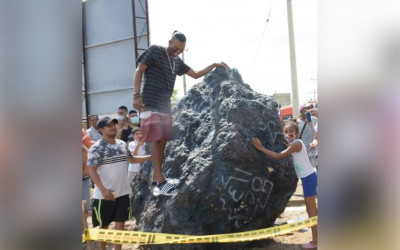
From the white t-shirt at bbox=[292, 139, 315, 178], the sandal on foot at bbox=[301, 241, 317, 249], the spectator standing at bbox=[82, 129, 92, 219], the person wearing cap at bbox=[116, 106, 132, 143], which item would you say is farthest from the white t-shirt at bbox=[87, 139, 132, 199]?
the person wearing cap at bbox=[116, 106, 132, 143]

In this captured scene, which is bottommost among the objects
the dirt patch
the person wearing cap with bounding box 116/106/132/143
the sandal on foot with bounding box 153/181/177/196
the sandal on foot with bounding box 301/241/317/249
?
the dirt patch

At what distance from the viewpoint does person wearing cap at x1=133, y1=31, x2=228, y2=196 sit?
3.70m

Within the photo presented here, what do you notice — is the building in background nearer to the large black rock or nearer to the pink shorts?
the large black rock

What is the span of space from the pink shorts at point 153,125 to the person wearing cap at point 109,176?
39 centimetres

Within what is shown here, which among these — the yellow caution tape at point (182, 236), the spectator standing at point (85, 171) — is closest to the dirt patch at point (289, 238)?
the spectator standing at point (85, 171)

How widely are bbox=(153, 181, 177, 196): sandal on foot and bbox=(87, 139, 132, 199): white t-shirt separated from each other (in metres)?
0.38

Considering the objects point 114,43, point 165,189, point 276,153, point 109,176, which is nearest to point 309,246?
point 276,153

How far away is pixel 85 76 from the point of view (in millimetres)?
13383

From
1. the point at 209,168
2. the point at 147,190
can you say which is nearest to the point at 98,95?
the point at 147,190

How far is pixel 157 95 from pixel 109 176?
1038 millimetres

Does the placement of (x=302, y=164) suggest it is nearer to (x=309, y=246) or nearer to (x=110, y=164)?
(x=309, y=246)
